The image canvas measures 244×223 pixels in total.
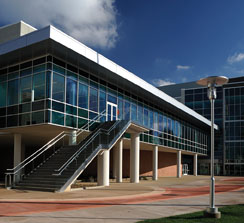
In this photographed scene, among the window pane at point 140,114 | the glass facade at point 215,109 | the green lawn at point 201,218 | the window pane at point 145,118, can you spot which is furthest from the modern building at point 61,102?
the glass facade at point 215,109

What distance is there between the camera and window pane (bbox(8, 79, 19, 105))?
23047 millimetres

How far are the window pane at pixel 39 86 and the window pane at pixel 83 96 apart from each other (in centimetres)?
328

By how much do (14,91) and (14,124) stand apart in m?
2.39

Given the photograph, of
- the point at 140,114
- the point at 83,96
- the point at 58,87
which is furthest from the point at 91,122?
the point at 140,114

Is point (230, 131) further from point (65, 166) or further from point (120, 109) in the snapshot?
point (65, 166)

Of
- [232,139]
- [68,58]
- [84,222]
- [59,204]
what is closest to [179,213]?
[84,222]

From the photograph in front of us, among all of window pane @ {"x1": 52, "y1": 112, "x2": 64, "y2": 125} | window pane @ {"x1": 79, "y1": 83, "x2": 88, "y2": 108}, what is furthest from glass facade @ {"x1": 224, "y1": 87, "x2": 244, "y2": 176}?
window pane @ {"x1": 52, "y1": 112, "x2": 64, "y2": 125}

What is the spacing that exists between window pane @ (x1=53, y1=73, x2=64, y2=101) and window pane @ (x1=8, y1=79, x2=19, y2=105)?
322 cm

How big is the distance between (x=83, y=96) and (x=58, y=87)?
2.74 meters

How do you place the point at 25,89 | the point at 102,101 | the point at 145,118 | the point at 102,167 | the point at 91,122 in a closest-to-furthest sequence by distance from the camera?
the point at 102,167
the point at 25,89
the point at 91,122
the point at 102,101
the point at 145,118

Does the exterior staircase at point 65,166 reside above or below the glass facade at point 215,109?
below

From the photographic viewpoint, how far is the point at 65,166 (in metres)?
19.5

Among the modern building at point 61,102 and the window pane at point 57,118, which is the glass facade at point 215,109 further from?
the window pane at point 57,118

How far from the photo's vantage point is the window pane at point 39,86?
21.4 m
